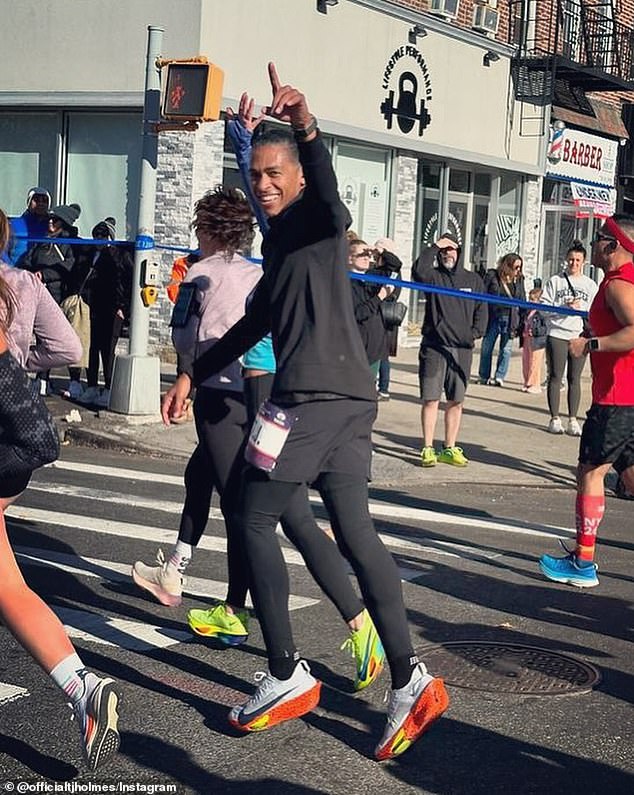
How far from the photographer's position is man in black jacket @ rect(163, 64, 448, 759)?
4691mm

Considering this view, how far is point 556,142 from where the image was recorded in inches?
1064

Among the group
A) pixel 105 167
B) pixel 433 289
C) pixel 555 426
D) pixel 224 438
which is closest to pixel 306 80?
pixel 105 167

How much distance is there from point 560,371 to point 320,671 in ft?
29.4

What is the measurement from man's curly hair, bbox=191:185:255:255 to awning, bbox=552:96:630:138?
852 inches

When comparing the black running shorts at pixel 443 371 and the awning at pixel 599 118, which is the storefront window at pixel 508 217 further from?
the black running shorts at pixel 443 371

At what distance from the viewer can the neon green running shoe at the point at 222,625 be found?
5.92 m

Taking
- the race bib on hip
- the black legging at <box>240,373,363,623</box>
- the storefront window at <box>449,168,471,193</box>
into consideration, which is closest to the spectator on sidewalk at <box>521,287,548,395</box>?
the storefront window at <box>449,168,471,193</box>

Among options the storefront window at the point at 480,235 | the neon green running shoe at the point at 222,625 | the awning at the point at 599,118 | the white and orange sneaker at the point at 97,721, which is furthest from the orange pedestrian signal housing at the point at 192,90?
the awning at the point at 599,118

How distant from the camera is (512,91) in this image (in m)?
25.9

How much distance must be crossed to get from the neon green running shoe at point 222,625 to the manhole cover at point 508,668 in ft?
2.50

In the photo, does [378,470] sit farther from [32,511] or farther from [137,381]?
[32,511]

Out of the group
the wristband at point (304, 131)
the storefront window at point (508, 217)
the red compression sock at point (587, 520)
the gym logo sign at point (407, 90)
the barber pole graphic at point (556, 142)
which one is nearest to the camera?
the wristband at point (304, 131)

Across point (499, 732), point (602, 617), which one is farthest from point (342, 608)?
point (602, 617)

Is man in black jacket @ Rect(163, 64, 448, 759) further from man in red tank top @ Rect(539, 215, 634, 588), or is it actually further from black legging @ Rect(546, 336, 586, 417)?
black legging @ Rect(546, 336, 586, 417)
